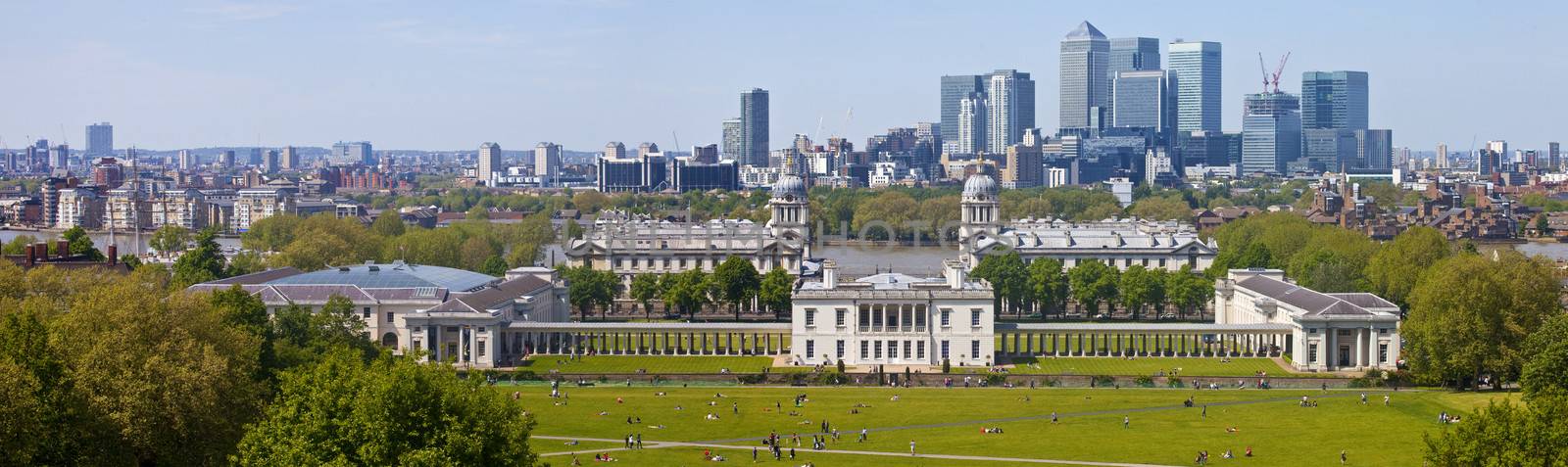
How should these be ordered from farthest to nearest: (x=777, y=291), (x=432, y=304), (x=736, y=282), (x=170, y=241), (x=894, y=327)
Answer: (x=170, y=241), (x=736, y=282), (x=777, y=291), (x=432, y=304), (x=894, y=327)

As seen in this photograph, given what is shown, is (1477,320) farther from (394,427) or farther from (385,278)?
(385,278)

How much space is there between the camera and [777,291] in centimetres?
9844

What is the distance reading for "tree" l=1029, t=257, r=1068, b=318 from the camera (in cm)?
10419

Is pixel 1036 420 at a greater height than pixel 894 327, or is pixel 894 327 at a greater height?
pixel 894 327

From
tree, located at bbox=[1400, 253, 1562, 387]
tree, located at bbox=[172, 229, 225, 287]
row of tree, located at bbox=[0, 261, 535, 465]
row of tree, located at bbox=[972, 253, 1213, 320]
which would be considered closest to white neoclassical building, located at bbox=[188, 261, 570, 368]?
tree, located at bbox=[172, 229, 225, 287]

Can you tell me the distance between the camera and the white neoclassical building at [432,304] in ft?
272

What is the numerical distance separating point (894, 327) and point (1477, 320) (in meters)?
24.4

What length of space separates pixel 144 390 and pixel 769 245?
235 feet

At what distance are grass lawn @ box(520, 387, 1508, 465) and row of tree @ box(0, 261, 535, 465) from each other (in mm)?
11033

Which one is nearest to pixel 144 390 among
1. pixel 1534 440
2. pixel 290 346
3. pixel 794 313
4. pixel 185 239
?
pixel 290 346

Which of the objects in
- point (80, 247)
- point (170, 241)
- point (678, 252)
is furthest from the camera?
point (170, 241)

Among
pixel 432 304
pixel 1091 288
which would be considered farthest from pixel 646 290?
pixel 1091 288

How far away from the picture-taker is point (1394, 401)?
68625mm

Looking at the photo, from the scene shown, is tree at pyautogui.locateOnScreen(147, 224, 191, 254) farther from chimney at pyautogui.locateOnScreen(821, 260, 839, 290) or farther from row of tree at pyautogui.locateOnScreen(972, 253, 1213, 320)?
chimney at pyautogui.locateOnScreen(821, 260, 839, 290)
